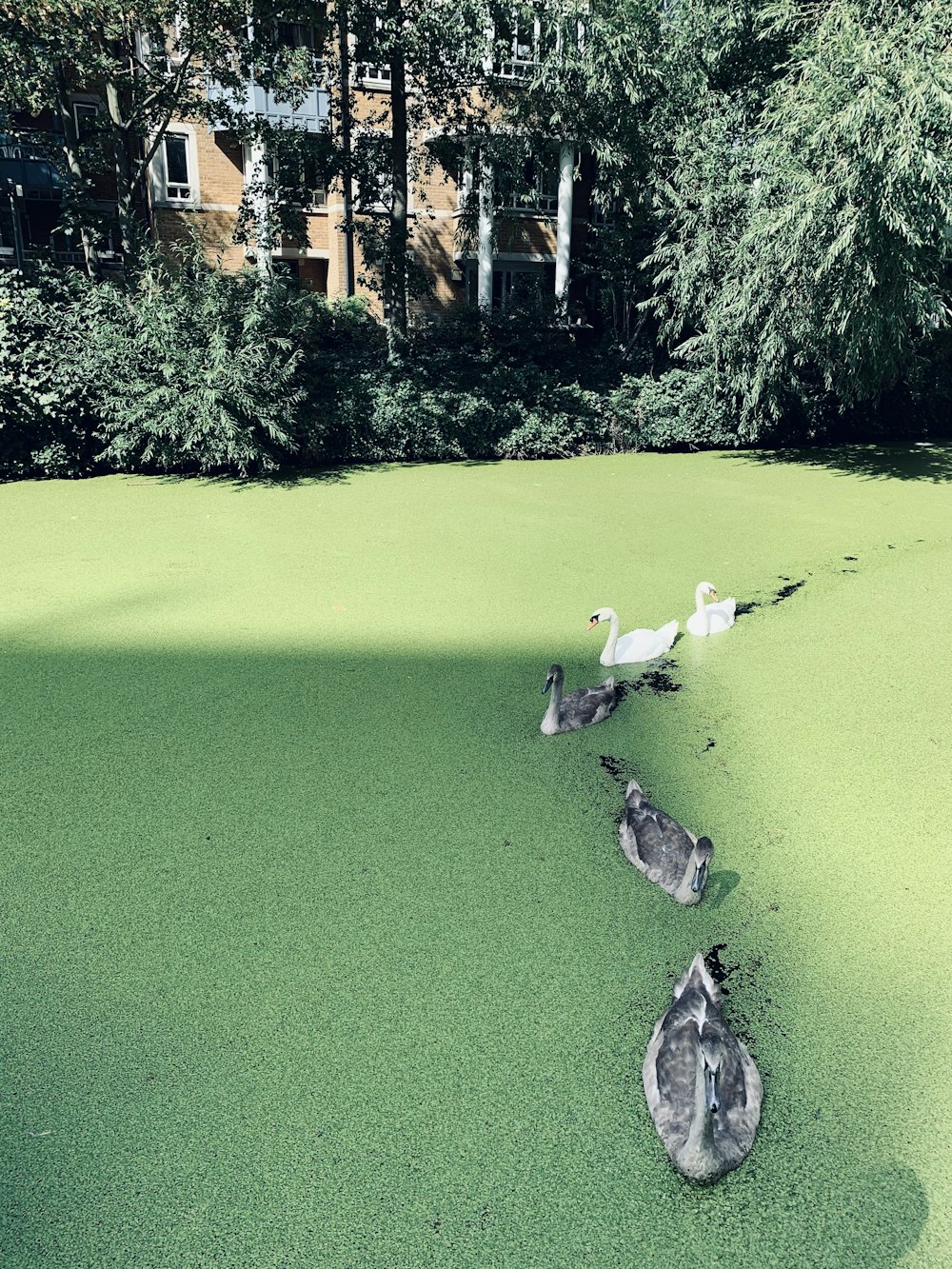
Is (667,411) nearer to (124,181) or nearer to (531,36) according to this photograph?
(531,36)

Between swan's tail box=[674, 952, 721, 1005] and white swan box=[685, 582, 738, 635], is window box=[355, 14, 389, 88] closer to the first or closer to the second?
white swan box=[685, 582, 738, 635]

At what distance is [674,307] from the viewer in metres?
10.7

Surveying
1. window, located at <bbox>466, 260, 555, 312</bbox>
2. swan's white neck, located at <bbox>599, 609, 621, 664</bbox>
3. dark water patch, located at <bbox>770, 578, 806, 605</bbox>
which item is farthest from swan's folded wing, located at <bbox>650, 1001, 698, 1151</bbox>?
window, located at <bbox>466, 260, 555, 312</bbox>

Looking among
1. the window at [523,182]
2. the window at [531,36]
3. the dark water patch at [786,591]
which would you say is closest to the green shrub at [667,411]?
the window at [523,182]

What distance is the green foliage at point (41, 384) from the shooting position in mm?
8430

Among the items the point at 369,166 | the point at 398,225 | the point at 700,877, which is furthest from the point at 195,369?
the point at 700,877

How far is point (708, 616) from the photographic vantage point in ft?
16.7

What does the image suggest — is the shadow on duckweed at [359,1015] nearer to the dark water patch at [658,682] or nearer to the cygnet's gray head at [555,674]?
the cygnet's gray head at [555,674]

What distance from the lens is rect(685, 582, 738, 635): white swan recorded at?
16.6 feet

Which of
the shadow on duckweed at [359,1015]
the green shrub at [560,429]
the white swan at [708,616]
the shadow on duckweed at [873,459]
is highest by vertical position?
the green shrub at [560,429]

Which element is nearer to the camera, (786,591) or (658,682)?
(658,682)

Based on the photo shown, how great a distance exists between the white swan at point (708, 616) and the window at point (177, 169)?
16161 millimetres

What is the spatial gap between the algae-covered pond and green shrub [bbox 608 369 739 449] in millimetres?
5435

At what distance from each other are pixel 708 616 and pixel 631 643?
0.60 metres
